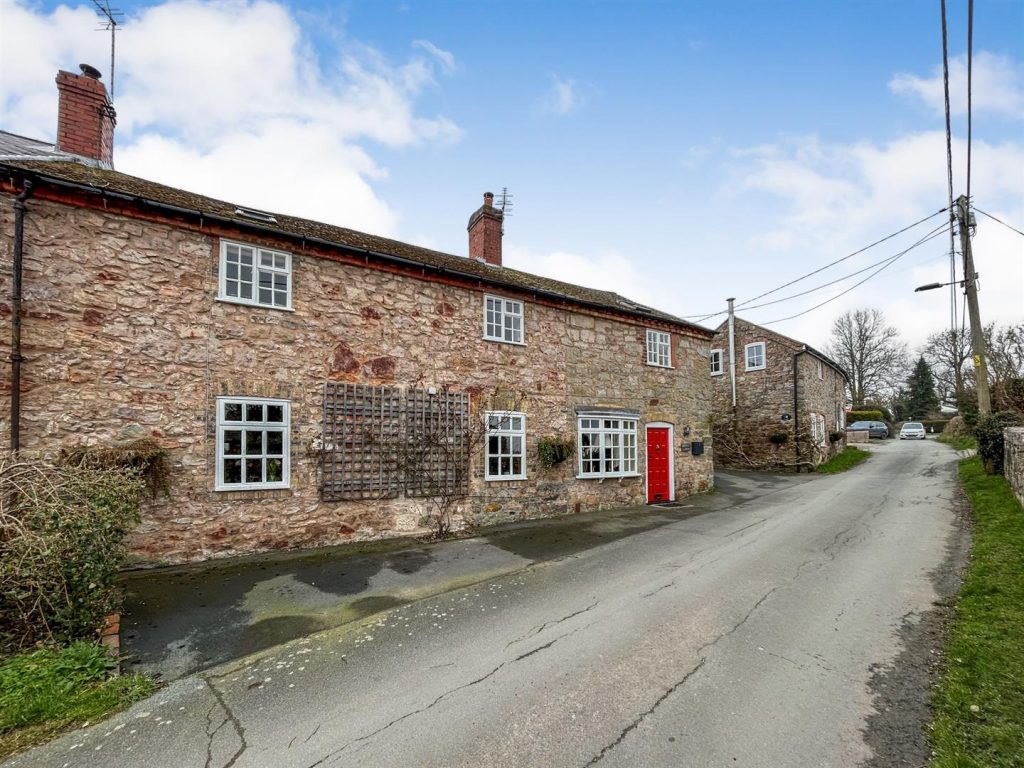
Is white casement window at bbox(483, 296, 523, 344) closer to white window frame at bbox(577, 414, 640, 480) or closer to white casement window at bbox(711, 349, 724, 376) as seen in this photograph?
white window frame at bbox(577, 414, 640, 480)

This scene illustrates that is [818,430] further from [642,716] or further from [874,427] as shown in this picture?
[642,716]

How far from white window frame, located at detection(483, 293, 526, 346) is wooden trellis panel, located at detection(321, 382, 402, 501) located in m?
2.98

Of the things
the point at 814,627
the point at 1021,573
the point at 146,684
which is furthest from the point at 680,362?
the point at 146,684

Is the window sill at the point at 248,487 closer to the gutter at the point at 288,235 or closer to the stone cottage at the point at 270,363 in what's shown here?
the stone cottage at the point at 270,363

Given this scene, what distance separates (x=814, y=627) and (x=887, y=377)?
57.6m

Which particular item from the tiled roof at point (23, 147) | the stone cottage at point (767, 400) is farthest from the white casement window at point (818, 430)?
the tiled roof at point (23, 147)

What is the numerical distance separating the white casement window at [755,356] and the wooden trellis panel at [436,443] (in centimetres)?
1798

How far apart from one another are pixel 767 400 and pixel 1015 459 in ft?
39.3

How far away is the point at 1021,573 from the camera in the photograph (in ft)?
20.3

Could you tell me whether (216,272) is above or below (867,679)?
above

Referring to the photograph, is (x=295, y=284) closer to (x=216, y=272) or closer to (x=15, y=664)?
(x=216, y=272)

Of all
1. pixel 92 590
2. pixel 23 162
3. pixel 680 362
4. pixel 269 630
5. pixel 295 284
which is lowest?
pixel 269 630

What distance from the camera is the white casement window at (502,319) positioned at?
37.5 ft

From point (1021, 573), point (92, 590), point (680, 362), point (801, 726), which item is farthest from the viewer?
point (680, 362)
